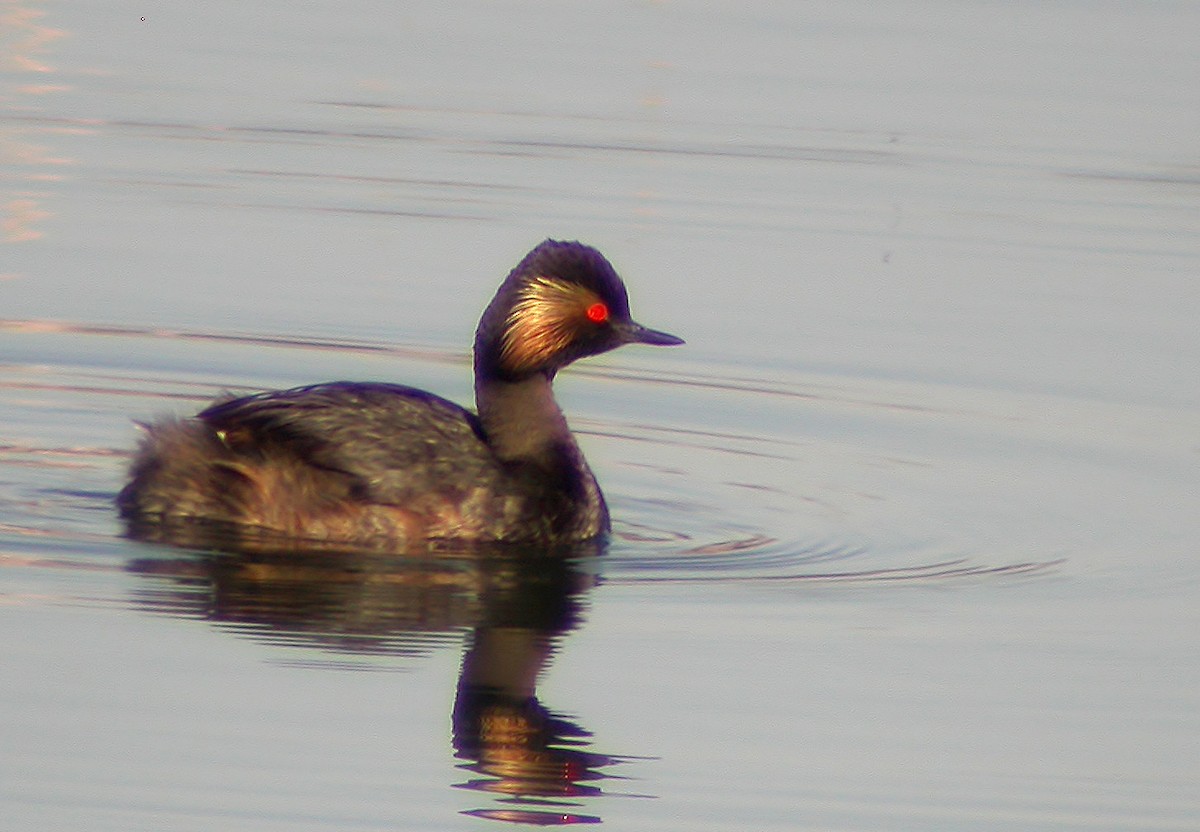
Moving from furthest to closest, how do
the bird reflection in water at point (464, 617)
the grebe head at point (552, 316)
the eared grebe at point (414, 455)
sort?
the grebe head at point (552, 316) < the eared grebe at point (414, 455) < the bird reflection in water at point (464, 617)

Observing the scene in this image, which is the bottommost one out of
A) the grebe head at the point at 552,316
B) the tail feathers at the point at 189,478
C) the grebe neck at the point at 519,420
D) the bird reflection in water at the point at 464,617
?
the bird reflection in water at the point at 464,617

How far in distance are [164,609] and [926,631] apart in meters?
2.62

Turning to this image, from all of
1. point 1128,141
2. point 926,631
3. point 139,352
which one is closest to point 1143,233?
point 1128,141

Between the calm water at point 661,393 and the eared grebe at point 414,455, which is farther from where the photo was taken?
the eared grebe at point 414,455

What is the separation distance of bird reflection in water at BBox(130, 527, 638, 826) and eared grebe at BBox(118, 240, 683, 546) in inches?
6.2

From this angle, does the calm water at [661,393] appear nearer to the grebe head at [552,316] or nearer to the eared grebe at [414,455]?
the eared grebe at [414,455]

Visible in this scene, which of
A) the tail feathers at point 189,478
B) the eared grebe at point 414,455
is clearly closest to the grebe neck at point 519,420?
the eared grebe at point 414,455

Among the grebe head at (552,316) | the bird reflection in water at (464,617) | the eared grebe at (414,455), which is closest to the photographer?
the bird reflection in water at (464,617)

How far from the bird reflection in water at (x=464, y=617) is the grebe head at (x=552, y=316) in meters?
0.84

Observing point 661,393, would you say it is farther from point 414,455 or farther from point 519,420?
point 414,455

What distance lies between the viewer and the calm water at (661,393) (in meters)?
8.17

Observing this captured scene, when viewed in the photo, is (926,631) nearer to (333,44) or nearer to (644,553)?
(644,553)

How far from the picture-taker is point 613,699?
873 centimetres

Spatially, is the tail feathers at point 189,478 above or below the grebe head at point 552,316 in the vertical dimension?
below
